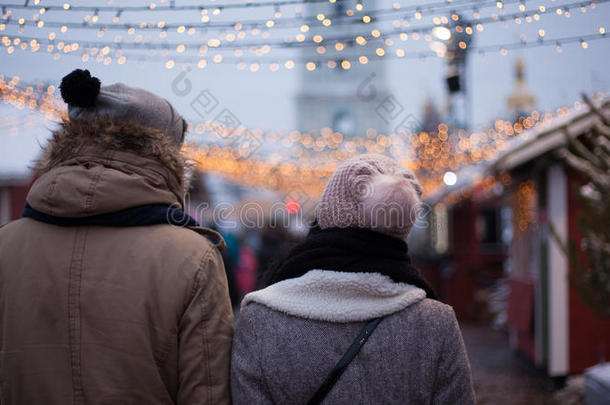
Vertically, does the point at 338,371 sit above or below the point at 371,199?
below

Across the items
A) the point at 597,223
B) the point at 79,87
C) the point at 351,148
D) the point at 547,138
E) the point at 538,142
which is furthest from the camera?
the point at 351,148

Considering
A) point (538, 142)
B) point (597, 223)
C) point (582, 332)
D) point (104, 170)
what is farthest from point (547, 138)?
point (104, 170)

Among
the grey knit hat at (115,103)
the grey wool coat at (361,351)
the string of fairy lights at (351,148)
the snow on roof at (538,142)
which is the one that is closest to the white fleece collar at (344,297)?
the grey wool coat at (361,351)

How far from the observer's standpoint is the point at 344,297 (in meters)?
1.49

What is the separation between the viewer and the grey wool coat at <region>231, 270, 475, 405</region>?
1446 mm

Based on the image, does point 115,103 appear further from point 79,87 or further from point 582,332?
point 582,332

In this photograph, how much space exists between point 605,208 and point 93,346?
4.05m

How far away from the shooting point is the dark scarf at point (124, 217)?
149cm

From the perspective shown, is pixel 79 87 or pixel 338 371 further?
pixel 79 87

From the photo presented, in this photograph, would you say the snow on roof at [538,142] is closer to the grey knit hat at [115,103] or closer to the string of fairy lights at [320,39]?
the string of fairy lights at [320,39]

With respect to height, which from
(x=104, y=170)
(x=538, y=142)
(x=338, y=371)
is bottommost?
(x=338, y=371)

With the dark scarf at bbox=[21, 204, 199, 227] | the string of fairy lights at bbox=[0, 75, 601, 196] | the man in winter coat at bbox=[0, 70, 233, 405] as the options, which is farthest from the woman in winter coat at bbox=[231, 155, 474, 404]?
the string of fairy lights at bbox=[0, 75, 601, 196]

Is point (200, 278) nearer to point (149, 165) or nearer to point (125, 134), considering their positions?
point (149, 165)

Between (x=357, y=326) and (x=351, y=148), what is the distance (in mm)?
11068
